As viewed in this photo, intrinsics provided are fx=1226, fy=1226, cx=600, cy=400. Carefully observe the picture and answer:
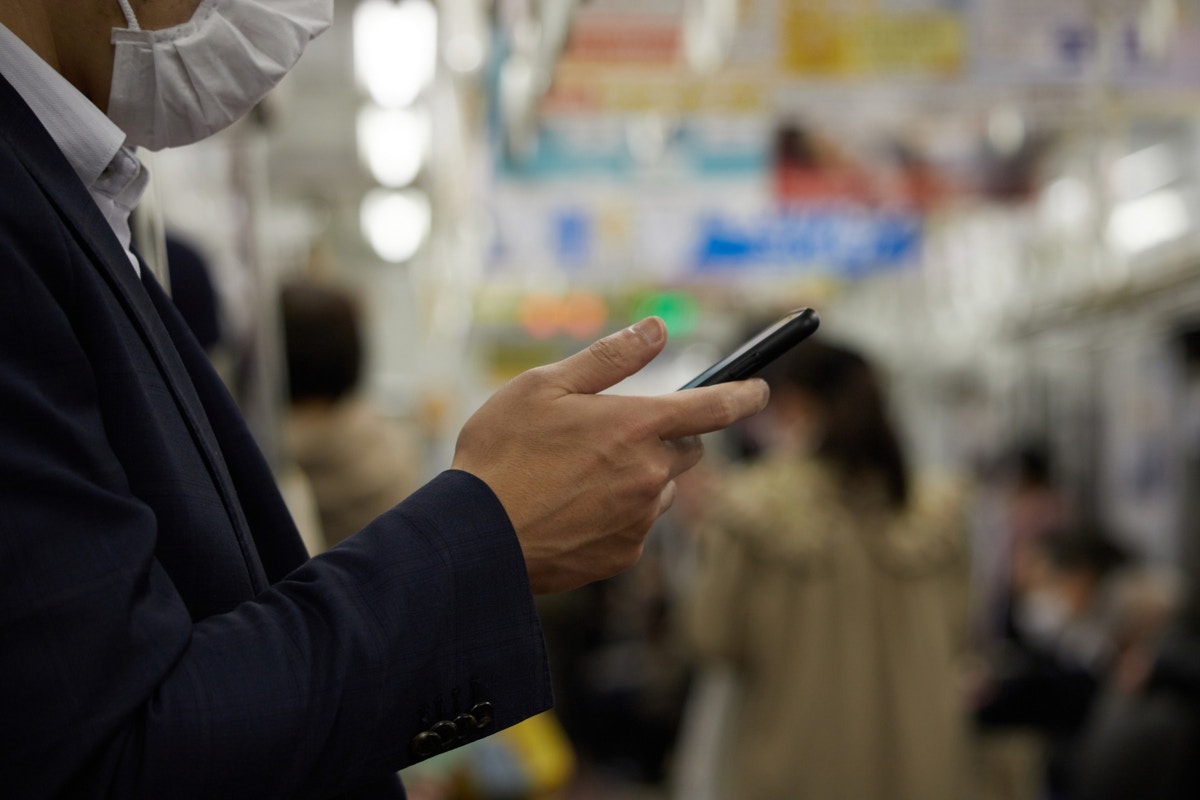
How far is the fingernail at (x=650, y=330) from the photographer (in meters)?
0.89

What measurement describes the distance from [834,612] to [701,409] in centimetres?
230

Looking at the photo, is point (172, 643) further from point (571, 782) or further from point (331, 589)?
point (571, 782)

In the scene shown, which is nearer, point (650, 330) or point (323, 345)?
point (650, 330)

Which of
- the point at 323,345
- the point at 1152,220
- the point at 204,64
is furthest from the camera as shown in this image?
the point at 1152,220

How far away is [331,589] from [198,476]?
127mm

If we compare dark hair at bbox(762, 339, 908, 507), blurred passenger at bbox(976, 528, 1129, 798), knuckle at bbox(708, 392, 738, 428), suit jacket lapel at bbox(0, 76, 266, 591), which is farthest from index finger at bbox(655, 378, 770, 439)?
blurred passenger at bbox(976, 528, 1129, 798)

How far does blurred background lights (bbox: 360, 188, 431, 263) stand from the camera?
7.09 metres

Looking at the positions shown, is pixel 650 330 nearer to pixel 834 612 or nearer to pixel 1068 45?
pixel 834 612

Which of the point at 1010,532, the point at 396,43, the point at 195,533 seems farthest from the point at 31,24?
the point at 1010,532

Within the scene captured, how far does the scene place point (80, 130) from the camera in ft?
2.91

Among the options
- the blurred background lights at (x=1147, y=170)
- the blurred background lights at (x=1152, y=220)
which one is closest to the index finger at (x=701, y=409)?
the blurred background lights at (x=1152, y=220)

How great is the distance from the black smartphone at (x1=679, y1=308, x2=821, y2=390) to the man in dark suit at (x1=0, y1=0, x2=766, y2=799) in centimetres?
4

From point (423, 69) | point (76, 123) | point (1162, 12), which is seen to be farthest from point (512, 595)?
point (423, 69)

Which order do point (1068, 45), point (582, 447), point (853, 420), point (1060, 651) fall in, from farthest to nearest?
1. point (1060, 651)
2. point (1068, 45)
3. point (853, 420)
4. point (582, 447)
